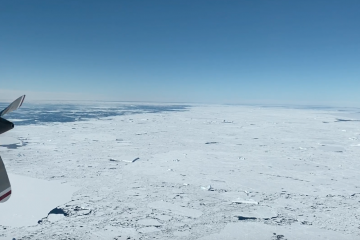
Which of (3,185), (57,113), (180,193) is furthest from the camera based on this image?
(57,113)

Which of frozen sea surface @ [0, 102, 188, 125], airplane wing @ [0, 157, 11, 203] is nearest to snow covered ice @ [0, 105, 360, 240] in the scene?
airplane wing @ [0, 157, 11, 203]

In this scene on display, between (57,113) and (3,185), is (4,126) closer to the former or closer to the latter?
(3,185)

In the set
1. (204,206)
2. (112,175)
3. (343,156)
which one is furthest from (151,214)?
(343,156)

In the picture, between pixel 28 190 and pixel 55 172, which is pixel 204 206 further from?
pixel 55 172

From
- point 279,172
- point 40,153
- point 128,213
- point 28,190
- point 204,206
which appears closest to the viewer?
point 128,213

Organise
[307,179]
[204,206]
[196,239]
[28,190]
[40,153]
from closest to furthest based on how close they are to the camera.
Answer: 1. [196,239]
2. [204,206]
3. [28,190]
4. [307,179]
5. [40,153]

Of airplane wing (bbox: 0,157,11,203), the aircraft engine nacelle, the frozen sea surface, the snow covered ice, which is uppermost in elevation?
the aircraft engine nacelle

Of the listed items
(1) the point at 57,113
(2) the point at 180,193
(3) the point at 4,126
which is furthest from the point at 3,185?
(1) the point at 57,113

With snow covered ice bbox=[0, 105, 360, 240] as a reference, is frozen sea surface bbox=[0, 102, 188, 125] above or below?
above

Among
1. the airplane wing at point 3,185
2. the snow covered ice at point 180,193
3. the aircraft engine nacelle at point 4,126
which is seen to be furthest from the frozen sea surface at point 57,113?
the airplane wing at point 3,185

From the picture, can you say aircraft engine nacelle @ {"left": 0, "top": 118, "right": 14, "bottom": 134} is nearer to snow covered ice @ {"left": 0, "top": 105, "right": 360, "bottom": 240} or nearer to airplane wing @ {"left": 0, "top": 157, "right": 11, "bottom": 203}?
airplane wing @ {"left": 0, "top": 157, "right": 11, "bottom": 203}

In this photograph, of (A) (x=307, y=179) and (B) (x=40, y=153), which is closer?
(A) (x=307, y=179)
